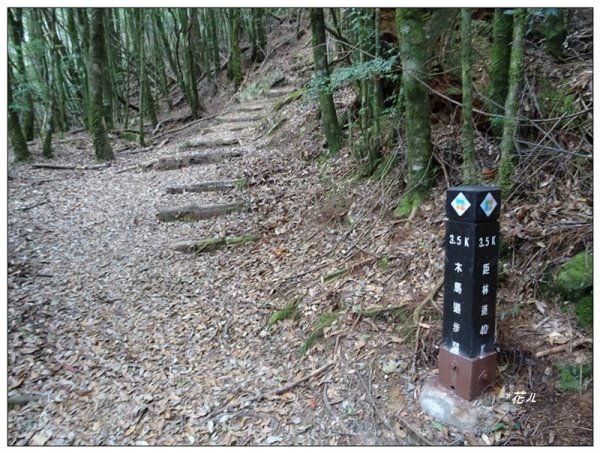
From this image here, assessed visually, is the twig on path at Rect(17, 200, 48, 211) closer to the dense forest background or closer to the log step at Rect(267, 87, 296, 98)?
the dense forest background

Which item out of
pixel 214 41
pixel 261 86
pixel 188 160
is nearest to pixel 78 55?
pixel 214 41

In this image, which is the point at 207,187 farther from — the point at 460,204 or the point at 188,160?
→ the point at 460,204

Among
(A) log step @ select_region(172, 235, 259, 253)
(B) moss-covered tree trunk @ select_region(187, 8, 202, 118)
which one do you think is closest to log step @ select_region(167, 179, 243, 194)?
(A) log step @ select_region(172, 235, 259, 253)

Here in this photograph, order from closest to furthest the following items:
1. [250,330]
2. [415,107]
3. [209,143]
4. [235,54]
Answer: [250,330] → [415,107] → [209,143] → [235,54]

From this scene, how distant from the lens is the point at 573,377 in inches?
111

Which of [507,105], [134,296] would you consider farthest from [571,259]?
[134,296]

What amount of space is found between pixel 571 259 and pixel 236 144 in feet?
27.7

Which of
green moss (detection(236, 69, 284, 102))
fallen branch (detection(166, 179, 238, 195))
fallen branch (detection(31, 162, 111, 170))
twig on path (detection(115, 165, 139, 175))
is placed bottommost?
fallen branch (detection(166, 179, 238, 195))

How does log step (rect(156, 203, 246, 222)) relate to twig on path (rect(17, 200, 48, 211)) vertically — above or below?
below

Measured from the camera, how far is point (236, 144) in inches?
412

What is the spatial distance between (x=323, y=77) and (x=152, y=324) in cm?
449

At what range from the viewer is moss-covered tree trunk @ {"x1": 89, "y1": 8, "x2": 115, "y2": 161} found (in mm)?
9984

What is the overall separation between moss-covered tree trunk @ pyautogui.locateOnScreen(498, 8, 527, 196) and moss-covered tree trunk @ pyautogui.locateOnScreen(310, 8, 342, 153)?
9.62 ft

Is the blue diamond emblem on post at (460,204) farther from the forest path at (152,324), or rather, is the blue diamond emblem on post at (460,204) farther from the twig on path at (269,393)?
the forest path at (152,324)
